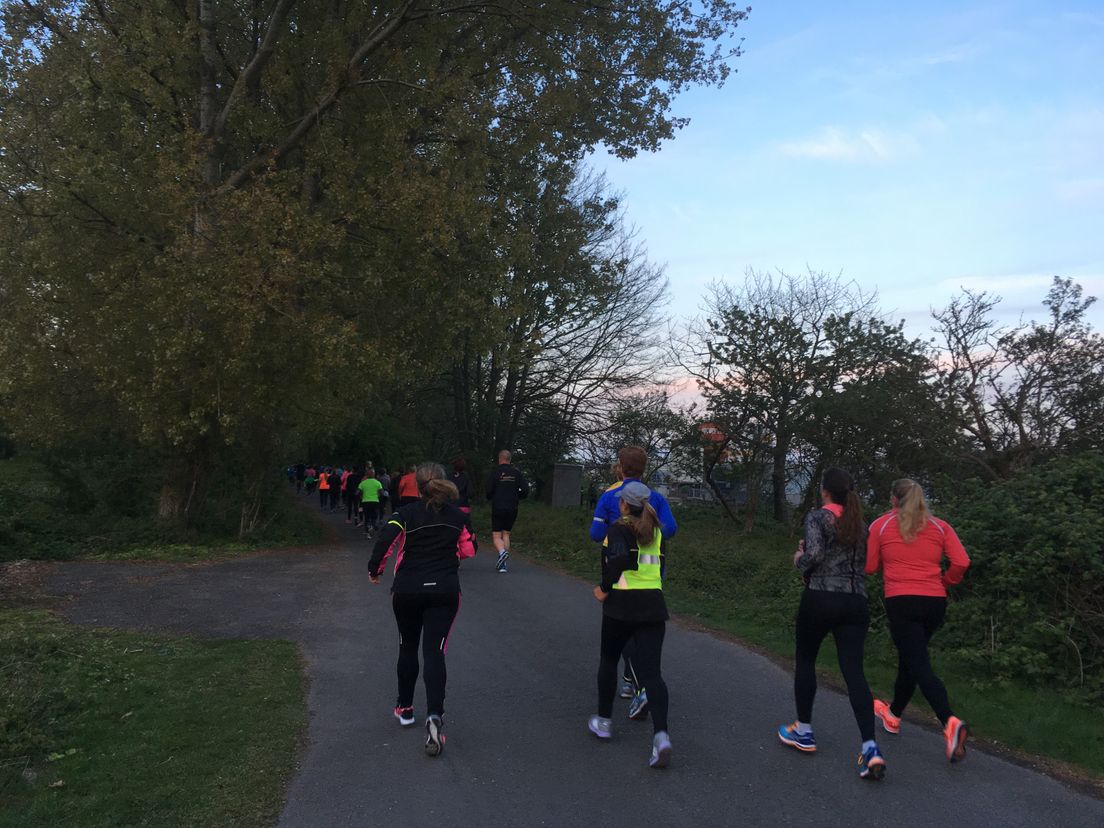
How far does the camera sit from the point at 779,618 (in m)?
9.19

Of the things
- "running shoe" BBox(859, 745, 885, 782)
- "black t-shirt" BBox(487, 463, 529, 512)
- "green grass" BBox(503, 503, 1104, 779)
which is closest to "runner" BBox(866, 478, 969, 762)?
"running shoe" BBox(859, 745, 885, 782)

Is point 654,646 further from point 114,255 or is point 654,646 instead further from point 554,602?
point 114,255

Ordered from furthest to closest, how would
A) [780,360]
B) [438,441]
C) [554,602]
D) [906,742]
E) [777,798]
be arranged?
[438,441] → [780,360] → [554,602] → [906,742] → [777,798]

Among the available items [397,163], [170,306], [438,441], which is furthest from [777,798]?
[438,441]

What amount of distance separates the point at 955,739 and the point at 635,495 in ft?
7.71

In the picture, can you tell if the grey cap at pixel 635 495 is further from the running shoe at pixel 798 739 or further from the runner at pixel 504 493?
the runner at pixel 504 493

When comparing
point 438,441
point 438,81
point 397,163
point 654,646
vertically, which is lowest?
point 654,646

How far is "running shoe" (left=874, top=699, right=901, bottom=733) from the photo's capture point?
5.32 m

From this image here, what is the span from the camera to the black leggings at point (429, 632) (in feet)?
16.1

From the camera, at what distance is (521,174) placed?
19375mm

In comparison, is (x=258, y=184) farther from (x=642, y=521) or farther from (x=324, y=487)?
(x=324, y=487)

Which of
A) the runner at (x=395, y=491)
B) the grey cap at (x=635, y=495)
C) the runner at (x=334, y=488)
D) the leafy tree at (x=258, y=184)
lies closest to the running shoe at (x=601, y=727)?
the grey cap at (x=635, y=495)

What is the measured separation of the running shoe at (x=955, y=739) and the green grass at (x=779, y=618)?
0.86m

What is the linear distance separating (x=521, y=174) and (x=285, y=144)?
6061 mm
